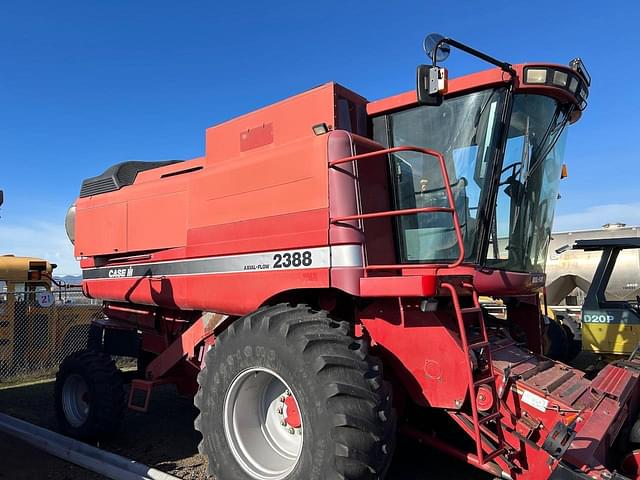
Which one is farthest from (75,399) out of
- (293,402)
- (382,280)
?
(382,280)

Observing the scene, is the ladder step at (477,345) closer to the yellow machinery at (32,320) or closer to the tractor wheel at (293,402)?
the tractor wheel at (293,402)

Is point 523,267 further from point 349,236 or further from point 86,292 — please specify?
point 86,292

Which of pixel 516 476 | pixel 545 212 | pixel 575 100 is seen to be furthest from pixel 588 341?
pixel 516 476

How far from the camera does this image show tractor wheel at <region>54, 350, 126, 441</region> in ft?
18.2

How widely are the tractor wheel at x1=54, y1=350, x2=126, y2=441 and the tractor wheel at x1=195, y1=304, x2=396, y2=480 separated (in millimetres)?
1870

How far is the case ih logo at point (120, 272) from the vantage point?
5.96 m

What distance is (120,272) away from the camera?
614cm

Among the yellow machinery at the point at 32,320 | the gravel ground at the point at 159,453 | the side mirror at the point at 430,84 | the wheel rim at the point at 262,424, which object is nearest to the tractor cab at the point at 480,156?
the side mirror at the point at 430,84

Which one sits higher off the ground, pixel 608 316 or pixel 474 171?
pixel 474 171

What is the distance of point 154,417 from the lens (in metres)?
6.68

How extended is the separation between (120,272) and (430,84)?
Result: 4169 millimetres

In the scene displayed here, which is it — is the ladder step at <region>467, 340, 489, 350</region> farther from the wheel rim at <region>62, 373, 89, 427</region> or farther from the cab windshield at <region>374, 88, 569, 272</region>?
the wheel rim at <region>62, 373, 89, 427</region>

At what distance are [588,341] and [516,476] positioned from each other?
537 cm

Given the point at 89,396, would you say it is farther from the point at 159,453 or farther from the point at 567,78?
the point at 567,78
